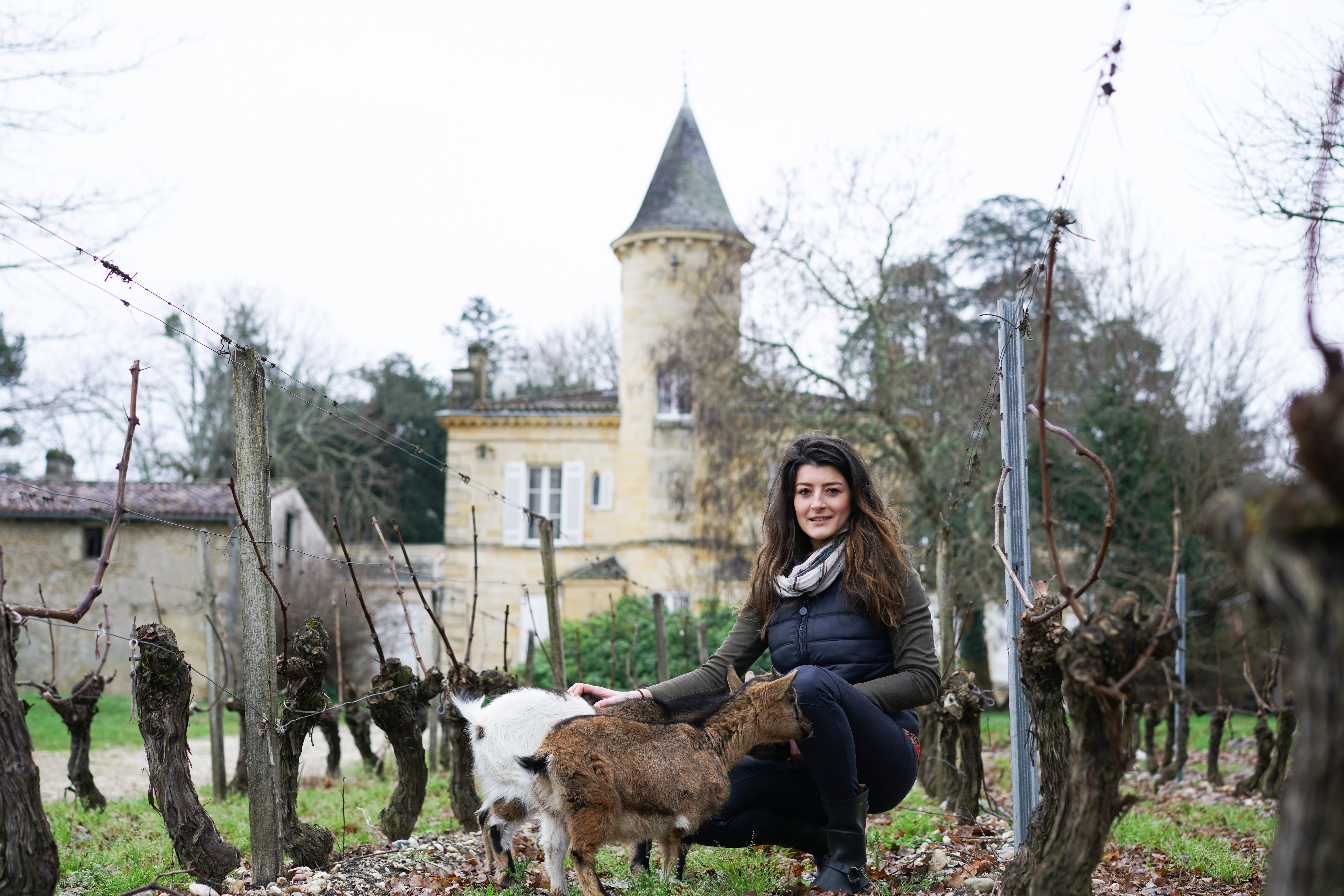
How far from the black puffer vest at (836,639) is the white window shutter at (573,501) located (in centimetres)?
2308

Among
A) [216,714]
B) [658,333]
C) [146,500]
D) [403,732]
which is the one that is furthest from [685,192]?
[403,732]

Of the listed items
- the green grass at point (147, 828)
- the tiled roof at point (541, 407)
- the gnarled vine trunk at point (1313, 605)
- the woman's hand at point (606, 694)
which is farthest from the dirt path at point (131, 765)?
the tiled roof at point (541, 407)

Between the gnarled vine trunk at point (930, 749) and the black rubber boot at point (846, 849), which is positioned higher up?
the black rubber boot at point (846, 849)

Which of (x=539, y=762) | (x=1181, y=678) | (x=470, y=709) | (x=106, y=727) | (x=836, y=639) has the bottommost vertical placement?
(x=106, y=727)

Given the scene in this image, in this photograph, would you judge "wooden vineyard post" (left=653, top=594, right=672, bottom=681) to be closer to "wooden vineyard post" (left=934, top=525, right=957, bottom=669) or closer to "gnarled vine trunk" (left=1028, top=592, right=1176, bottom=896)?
"wooden vineyard post" (left=934, top=525, right=957, bottom=669)

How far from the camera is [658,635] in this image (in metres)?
11.8

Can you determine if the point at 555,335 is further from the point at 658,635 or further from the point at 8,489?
the point at 658,635

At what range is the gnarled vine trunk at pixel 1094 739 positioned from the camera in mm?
2904

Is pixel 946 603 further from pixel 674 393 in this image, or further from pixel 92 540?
pixel 92 540

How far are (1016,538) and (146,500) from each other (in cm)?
2804

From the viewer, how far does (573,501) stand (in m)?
28.1

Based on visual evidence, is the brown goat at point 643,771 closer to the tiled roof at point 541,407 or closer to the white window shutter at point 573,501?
the white window shutter at point 573,501

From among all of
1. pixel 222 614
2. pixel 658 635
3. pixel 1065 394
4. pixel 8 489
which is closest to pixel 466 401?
pixel 222 614

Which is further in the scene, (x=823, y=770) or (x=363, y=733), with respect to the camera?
(x=363, y=733)
